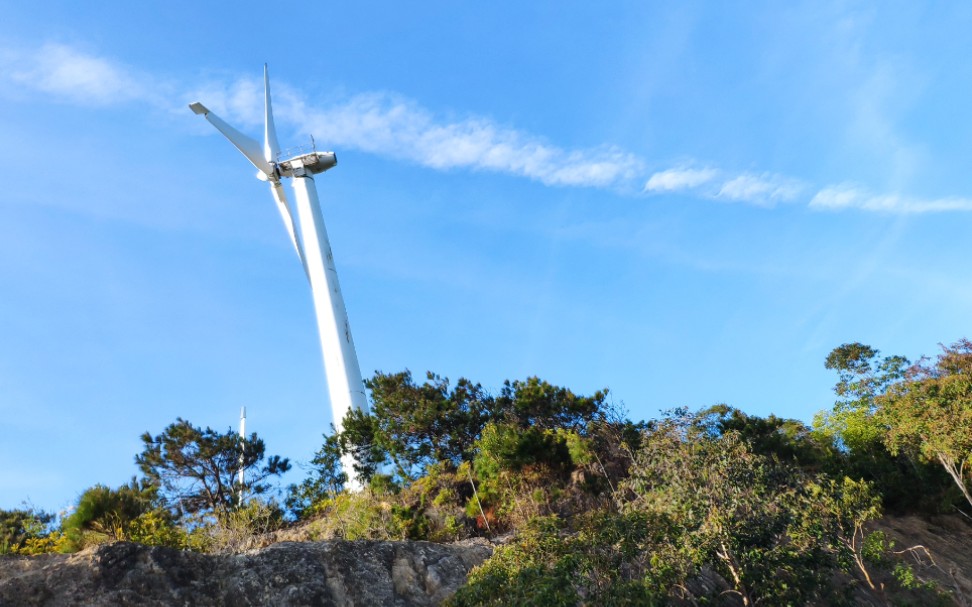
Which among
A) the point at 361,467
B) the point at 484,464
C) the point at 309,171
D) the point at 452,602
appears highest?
the point at 309,171

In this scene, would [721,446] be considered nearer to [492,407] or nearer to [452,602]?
[452,602]

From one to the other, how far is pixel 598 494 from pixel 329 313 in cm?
1984

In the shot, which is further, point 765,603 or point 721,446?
point 721,446

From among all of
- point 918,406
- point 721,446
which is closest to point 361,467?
point 721,446

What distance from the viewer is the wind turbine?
39.4 m

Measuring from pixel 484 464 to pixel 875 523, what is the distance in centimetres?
1667

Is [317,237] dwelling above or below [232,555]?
above

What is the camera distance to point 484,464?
28.5 m

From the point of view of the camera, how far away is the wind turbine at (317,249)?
1551 inches

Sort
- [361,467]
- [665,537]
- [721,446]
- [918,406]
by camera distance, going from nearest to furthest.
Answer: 1. [665,537]
2. [721,446]
3. [918,406]
4. [361,467]

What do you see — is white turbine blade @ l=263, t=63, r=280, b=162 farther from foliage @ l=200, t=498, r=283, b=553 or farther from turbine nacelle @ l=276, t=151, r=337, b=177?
foliage @ l=200, t=498, r=283, b=553

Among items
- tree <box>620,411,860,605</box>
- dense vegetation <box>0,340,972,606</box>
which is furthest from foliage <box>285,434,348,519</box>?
tree <box>620,411,860,605</box>

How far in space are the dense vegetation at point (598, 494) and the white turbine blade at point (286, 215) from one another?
11158 millimetres

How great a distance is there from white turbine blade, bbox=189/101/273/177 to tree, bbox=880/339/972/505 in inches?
1433
